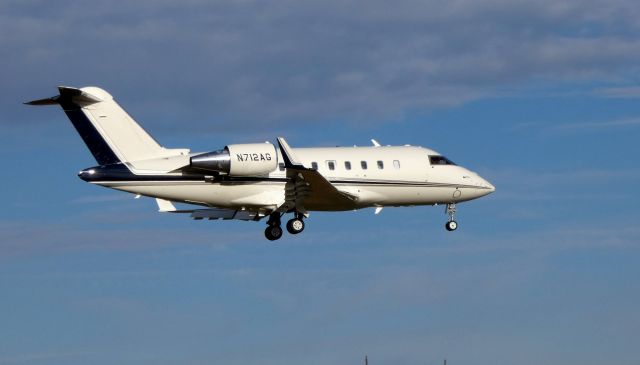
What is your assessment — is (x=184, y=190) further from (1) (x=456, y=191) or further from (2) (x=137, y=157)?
(1) (x=456, y=191)

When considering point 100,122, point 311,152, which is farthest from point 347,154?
point 100,122

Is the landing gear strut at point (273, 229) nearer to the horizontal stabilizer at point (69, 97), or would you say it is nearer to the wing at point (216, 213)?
the wing at point (216, 213)

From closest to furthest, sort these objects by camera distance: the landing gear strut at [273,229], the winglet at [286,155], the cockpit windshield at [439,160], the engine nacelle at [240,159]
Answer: the winglet at [286,155] < the engine nacelle at [240,159] < the landing gear strut at [273,229] < the cockpit windshield at [439,160]

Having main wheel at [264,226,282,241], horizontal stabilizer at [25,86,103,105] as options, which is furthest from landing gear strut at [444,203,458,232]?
Result: horizontal stabilizer at [25,86,103,105]

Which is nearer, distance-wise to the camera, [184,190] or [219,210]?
[184,190]

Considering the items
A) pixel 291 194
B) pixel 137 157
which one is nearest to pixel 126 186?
pixel 137 157

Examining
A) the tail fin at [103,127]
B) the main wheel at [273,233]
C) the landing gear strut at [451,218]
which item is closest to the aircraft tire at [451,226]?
the landing gear strut at [451,218]

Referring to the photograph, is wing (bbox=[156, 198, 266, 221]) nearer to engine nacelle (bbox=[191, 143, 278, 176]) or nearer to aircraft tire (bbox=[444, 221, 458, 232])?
engine nacelle (bbox=[191, 143, 278, 176])

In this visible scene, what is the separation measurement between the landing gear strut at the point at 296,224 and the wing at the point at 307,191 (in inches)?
11.7

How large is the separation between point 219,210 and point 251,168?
6151 millimetres

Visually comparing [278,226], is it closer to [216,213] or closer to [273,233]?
[273,233]

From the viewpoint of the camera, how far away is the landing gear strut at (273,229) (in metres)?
60.6

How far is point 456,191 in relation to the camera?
2479 inches

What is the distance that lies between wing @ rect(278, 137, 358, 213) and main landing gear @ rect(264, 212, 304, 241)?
0.40 metres
